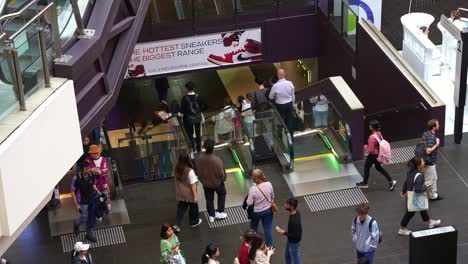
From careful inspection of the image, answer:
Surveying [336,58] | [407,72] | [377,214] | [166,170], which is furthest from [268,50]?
[377,214]

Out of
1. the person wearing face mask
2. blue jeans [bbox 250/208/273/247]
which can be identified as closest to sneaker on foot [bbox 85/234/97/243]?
blue jeans [bbox 250/208/273/247]

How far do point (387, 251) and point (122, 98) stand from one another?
12.5 m

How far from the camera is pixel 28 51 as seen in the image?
33.1 feet

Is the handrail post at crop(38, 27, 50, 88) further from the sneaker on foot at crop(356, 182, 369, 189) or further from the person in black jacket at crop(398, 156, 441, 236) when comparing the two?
the sneaker on foot at crop(356, 182, 369, 189)

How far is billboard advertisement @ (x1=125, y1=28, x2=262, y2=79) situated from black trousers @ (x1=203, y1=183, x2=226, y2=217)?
23.0 feet

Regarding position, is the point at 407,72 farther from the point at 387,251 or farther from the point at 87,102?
the point at 87,102

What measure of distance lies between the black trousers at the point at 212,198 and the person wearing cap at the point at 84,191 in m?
1.65

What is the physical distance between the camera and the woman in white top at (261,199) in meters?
13.6

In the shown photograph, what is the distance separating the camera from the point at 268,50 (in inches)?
893

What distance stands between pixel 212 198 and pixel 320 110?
342cm

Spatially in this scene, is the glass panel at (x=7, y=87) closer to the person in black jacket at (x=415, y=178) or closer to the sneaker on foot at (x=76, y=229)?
the sneaker on foot at (x=76, y=229)

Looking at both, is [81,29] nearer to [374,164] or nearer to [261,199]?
[261,199]

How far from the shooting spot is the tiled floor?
14656mm

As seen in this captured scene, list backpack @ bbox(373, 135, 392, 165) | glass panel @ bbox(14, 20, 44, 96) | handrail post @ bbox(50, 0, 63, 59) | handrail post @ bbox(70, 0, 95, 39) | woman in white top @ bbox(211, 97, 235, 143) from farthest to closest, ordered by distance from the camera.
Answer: woman in white top @ bbox(211, 97, 235, 143) < backpack @ bbox(373, 135, 392, 165) < handrail post @ bbox(70, 0, 95, 39) < handrail post @ bbox(50, 0, 63, 59) < glass panel @ bbox(14, 20, 44, 96)
